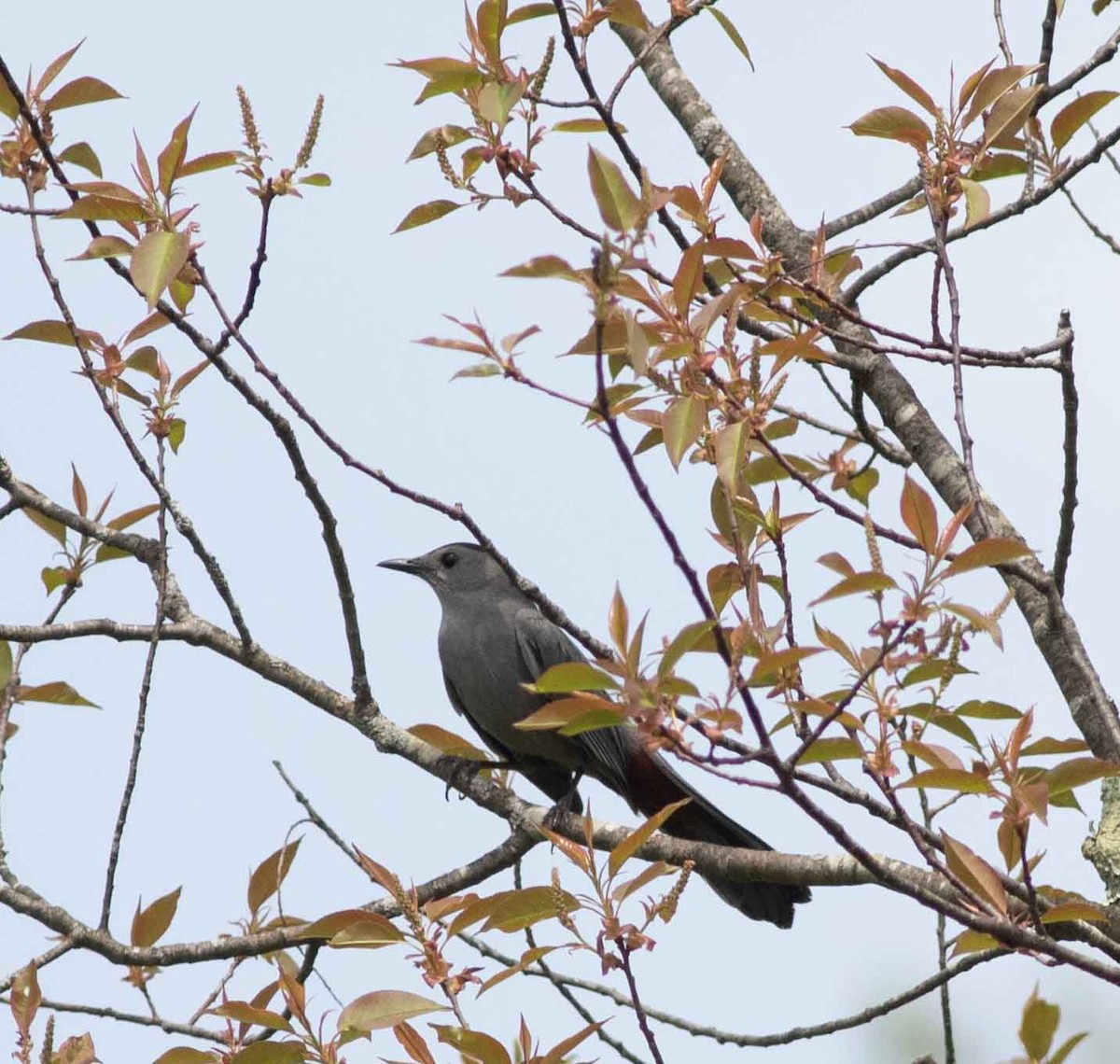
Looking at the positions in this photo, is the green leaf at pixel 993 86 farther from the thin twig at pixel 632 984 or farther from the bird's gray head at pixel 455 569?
the bird's gray head at pixel 455 569

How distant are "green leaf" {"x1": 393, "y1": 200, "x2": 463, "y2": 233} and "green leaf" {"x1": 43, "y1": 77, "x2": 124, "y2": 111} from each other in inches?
31.5

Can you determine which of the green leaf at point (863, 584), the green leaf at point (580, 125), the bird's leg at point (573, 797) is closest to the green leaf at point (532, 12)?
the green leaf at point (580, 125)

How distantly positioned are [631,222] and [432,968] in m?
1.58

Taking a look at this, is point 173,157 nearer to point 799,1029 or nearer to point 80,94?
point 80,94

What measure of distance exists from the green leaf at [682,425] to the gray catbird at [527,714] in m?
3.28

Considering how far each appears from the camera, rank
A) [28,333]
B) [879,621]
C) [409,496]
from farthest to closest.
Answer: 1. [28,333]
2. [409,496]
3. [879,621]

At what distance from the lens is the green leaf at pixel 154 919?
161 inches

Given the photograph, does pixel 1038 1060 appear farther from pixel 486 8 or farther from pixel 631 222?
pixel 486 8

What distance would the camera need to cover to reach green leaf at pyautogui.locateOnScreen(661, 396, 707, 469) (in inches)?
109

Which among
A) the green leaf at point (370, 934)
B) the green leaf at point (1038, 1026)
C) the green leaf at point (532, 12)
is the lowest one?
the green leaf at point (1038, 1026)

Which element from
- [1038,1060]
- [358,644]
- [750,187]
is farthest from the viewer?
[750,187]

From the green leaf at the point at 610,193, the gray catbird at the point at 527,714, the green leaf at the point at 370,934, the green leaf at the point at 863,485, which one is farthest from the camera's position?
the gray catbird at the point at 527,714

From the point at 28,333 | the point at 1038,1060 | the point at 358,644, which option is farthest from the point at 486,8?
the point at 1038,1060

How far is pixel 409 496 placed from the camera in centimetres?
355
